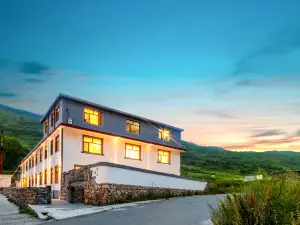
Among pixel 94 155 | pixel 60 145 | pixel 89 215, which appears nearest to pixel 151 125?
pixel 94 155

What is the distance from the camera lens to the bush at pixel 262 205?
22.1ft

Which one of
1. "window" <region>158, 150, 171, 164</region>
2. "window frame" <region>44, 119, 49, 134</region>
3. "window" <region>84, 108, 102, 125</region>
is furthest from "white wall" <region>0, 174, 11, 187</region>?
A: "window" <region>84, 108, 102, 125</region>

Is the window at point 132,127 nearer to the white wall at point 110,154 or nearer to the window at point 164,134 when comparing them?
the white wall at point 110,154

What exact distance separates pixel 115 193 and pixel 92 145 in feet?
38.3

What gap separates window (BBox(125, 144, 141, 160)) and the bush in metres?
28.7

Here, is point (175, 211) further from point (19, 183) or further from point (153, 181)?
point (19, 183)

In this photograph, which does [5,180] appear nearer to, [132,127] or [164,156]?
[164,156]

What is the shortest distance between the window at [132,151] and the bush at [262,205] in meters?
28.7

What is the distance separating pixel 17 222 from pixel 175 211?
7234 mm

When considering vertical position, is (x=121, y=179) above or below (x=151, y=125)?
below

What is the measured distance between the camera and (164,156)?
40.8m

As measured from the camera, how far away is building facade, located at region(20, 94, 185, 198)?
30.5 m

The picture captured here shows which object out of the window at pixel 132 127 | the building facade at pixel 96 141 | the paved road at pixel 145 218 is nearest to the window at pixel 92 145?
the building facade at pixel 96 141

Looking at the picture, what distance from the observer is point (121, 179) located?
22.3 m
